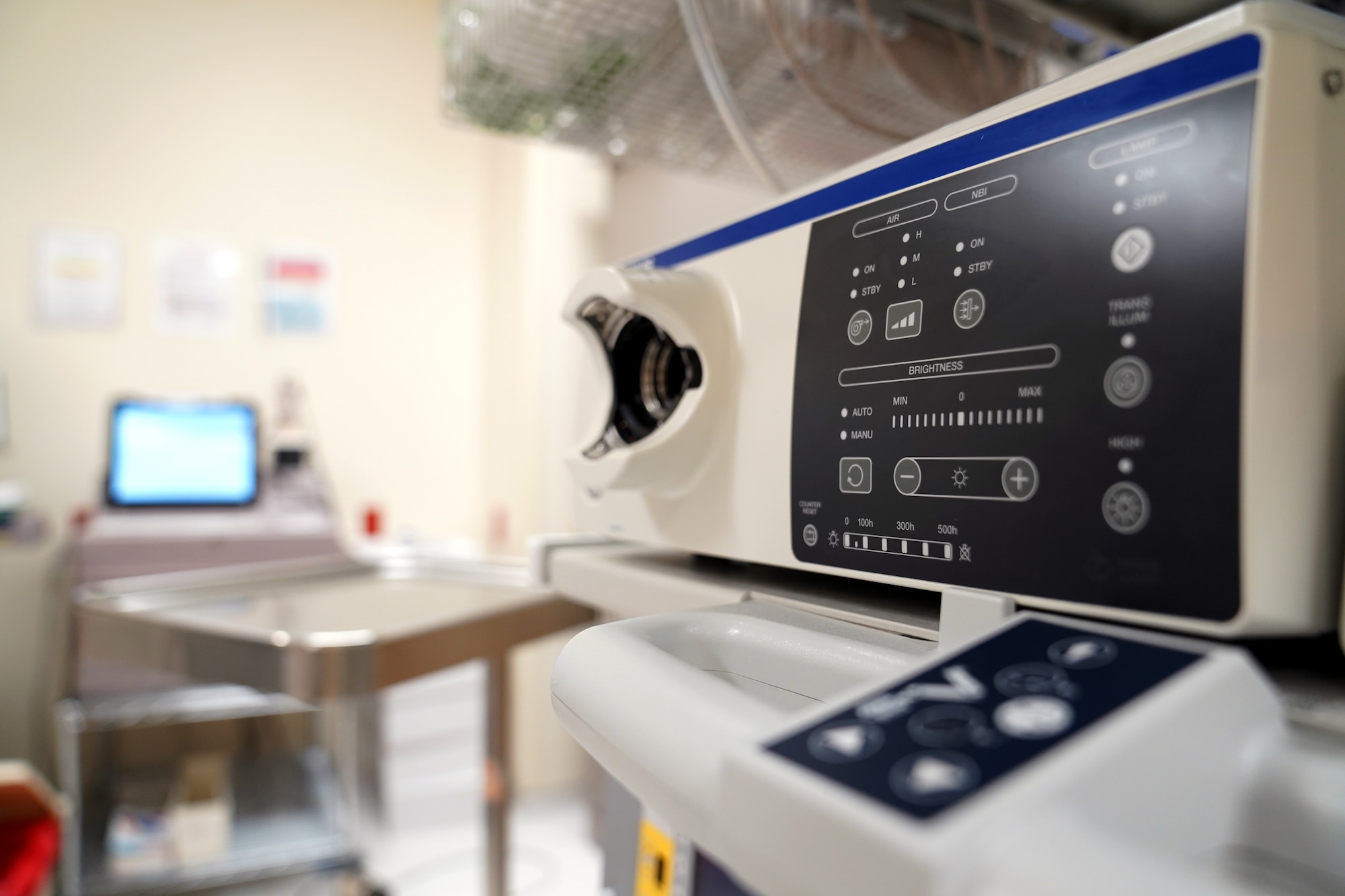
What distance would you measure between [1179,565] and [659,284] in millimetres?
297

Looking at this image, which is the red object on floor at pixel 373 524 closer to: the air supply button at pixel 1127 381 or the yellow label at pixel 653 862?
the yellow label at pixel 653 862

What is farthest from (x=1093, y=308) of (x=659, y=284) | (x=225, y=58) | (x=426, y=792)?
(x=225, y=58)

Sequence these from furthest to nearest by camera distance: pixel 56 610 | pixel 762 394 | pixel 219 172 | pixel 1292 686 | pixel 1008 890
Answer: pixel 219 172 < pixel 56 610 < pixel 762 394 < pixel 1292 686 < pixel 1008 890

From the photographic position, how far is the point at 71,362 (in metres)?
1.98

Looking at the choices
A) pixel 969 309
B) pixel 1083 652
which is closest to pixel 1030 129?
pixel 969 309

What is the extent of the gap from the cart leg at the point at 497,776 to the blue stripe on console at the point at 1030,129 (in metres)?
0.76

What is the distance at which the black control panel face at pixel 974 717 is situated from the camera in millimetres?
188

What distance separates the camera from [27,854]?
1403mm

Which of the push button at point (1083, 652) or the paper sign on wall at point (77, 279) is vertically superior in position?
the paper sign on wall at point (77, 279)

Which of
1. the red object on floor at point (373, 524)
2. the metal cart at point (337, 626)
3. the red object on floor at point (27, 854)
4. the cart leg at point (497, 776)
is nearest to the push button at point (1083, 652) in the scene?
the metal cart at point (337, 626)

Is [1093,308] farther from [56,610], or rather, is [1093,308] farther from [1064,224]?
[56,610]

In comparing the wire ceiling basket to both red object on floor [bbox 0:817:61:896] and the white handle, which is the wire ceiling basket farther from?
red object on floor [bbox 0:817:61:896]

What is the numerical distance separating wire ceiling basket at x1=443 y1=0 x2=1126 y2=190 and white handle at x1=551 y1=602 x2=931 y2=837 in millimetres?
434

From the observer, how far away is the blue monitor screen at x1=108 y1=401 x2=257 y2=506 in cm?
178
